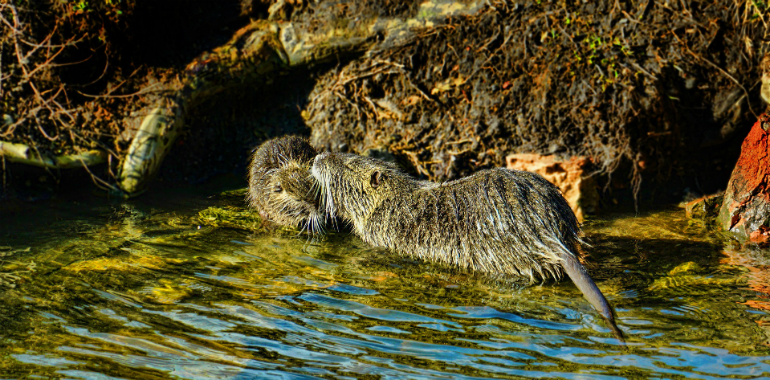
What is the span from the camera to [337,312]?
3.59 metres

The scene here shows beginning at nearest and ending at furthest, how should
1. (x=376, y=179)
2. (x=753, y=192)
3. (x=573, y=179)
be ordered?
(x=753, y=192), (x=376, y=179), (x=573, y=179)

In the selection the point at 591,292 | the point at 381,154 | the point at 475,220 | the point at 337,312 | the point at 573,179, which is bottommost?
the point at 337,312

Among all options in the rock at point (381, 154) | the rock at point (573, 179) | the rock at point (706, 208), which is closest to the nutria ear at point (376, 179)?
the rock at point (381, 154)

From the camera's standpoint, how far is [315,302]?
3.73 metres

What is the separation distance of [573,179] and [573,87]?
990 millimetres

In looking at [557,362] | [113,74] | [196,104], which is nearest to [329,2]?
[196,104]

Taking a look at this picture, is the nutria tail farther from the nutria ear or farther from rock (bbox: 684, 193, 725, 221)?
rock (bbox: 684, 193, 725, 221)

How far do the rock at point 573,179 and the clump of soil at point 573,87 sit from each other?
221mm

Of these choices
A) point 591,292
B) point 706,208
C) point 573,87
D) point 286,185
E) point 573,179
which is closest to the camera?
point 591,292

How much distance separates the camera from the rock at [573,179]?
223 inches

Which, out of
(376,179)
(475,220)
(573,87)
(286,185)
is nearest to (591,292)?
(475,220)

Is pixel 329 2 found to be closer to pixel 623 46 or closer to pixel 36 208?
pixel 623 46

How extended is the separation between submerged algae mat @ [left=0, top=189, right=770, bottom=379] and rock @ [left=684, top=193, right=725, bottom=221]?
Answer: 0.34 meters

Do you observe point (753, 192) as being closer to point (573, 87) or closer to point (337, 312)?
point (573, 87)
